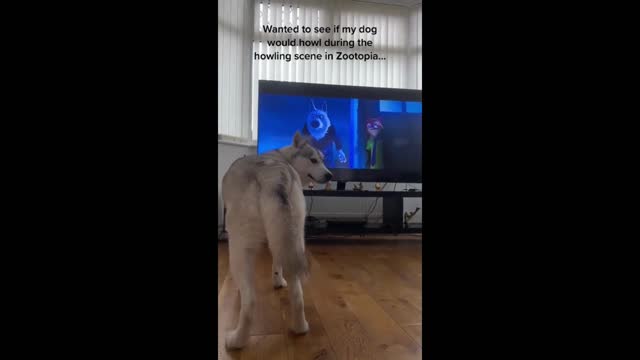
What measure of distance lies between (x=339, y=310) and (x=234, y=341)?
0.58 ft

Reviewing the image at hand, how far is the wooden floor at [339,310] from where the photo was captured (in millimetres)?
477

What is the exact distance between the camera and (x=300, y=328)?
20.8 inches

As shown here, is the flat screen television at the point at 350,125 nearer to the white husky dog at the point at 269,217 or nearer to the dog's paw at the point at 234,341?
the white husky dog at the point at 269,217

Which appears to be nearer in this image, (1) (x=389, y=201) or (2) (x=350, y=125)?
(2) (x=350, y=125)

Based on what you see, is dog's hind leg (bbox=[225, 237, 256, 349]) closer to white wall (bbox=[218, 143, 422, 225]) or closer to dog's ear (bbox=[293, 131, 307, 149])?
white wall (bbox=[218, 143, 422, 225])

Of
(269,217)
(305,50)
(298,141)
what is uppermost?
(305,50)

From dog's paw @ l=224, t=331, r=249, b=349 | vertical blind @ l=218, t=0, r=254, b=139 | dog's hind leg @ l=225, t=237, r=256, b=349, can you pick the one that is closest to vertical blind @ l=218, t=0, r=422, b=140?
vertical blind @ l=218, t=0, r=254, b=139

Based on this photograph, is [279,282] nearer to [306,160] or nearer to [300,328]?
[300,328]

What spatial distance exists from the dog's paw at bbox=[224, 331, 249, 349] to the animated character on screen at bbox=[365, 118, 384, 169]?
343mm

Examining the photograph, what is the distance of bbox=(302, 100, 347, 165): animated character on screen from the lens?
554mm

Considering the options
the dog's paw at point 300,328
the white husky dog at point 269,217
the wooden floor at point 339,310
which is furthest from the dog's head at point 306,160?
the dog's paw at point 300,328

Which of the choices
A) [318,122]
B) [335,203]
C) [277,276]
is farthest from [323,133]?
[277,276]

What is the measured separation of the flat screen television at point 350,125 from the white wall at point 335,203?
0.13 ft
